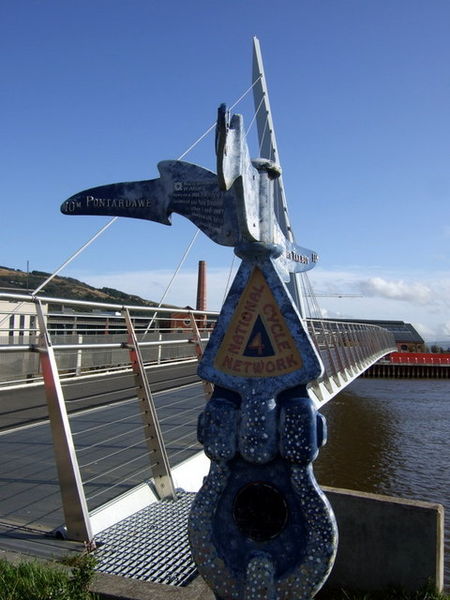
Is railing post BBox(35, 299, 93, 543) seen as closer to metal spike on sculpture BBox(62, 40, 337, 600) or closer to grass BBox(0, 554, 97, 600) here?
grass BBox(0, 554, 97, 600)

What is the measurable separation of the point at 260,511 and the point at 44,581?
1.33 m

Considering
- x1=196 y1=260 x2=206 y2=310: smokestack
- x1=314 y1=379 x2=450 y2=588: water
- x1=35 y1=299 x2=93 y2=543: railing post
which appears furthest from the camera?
x1=196 y1=260 x2=206 y2=310: smokestack

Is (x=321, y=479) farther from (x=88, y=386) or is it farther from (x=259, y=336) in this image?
(x=259, y=336)

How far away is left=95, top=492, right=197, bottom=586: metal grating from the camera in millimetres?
3691

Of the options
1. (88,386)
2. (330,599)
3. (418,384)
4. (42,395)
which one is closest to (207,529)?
(330,599)

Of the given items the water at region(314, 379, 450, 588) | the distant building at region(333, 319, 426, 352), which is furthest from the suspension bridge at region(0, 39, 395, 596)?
the distant building at region(333, 319, 426, 352)

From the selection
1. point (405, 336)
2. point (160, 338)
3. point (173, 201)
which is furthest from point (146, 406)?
point (405, 336)

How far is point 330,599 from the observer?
4.09m

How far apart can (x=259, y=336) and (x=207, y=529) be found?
38.7 inches

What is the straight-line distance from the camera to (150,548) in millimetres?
4062

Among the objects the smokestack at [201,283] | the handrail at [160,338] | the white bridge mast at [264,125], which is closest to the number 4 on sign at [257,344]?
the handrail at [160,338]

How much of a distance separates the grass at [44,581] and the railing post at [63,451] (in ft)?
1.71

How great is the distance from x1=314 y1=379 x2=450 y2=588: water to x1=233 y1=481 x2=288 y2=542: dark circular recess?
465 cm

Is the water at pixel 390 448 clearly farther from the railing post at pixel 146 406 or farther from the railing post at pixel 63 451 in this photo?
the railing post at pixel 63 451
